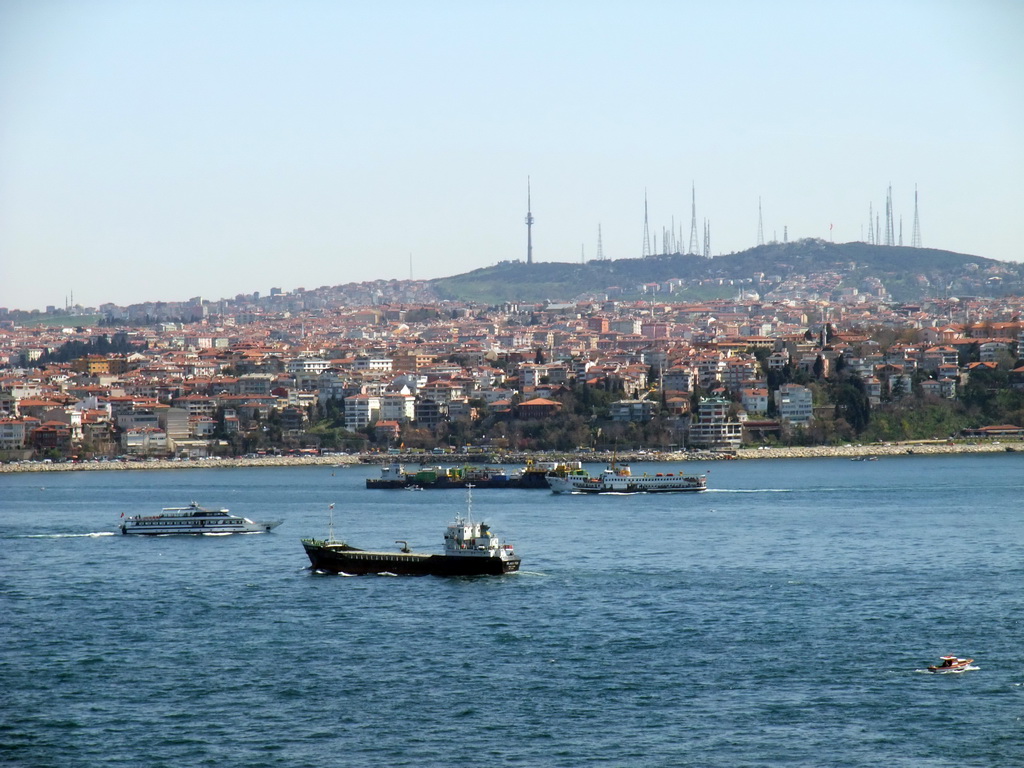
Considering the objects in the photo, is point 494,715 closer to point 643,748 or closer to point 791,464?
point 643,748

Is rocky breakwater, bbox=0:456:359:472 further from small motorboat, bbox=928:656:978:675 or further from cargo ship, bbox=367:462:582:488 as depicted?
small motorboat, bbox=928:656:978:675

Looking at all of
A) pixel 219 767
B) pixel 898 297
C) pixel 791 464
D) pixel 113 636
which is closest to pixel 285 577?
pixel 113 636

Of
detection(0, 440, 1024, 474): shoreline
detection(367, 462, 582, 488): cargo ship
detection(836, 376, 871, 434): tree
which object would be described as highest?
detection(836, 376, 871, 434): tree

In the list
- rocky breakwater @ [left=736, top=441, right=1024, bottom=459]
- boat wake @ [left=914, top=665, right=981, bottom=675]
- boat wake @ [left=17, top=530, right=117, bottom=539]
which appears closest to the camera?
boat wake @ [left=914, top=665, right=981, bottom=675]

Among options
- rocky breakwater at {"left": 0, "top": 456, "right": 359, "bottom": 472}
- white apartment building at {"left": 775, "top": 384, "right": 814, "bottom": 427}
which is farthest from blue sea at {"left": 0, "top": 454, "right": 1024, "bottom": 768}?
white apartment building at {"left": 775, "top": 384, "right": 814, "bottom": 427}

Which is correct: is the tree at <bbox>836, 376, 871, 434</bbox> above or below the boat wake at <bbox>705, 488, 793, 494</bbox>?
above

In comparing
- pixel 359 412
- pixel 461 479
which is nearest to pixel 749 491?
pixel 461 479

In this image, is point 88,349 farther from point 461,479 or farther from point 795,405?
point 461,479

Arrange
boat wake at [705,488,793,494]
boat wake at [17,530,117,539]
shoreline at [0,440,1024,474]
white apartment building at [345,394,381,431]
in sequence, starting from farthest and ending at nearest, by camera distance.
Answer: white apartment building at [345,394,381,431], shoreline at [0,440,1024,474], boat wake at [705,488,793,494], boat wake at [17,530,117,539]
